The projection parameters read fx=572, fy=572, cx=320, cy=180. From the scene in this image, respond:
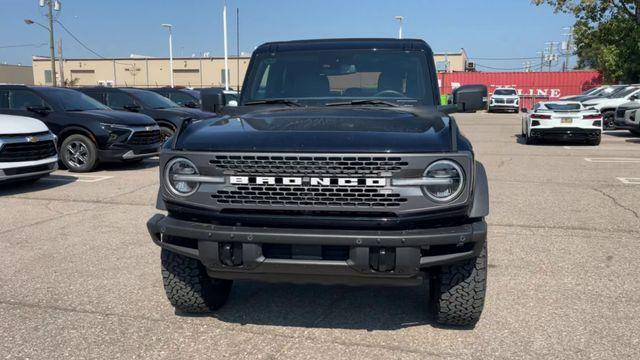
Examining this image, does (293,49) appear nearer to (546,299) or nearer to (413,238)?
(413,238)

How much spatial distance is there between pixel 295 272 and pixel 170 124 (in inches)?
433

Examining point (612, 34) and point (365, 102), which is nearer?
point (365, 102)

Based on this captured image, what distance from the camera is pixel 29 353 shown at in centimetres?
335

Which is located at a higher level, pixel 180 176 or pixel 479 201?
pixel 180 176

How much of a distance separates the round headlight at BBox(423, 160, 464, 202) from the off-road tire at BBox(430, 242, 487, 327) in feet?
1.75

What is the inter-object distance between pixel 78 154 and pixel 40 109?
1.05 metres

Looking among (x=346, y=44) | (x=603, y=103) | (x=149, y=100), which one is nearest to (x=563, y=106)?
(x=603, y=103)

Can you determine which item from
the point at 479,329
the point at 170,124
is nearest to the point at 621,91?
the point at 170,124

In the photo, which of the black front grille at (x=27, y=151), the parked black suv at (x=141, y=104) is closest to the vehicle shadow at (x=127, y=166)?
the parked black suv at (x=141, y=104)

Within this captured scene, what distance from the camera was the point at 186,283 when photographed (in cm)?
370

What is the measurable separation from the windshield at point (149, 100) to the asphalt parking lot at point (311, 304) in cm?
711

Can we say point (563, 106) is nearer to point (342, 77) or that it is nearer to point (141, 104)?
point (141, 104)

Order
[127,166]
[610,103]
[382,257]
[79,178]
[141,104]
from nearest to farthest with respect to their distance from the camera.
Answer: [382,257]
[79,178]
[127,166]
[141,104]
[610,103]

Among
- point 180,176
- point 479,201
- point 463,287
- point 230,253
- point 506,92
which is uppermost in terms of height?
point 506,92
